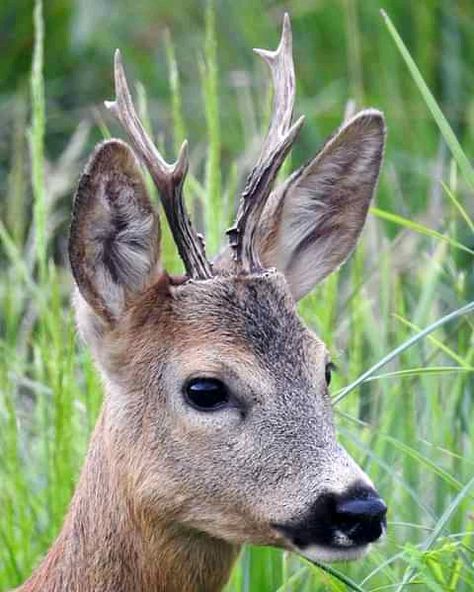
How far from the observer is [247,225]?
4754 millimetres

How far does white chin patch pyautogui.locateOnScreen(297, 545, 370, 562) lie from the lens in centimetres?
431

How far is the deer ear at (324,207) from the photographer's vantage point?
507 centimetres

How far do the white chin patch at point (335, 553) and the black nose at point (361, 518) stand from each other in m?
0.03

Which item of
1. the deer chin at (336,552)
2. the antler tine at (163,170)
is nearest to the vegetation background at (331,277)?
the deer chin at (336,552)

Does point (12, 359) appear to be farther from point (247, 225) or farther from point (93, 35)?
point (93, 35)

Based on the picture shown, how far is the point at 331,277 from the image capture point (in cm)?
570

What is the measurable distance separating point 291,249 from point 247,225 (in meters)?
0.42

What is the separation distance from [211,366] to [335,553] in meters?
0.54

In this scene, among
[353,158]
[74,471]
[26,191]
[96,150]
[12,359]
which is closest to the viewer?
[96,150]

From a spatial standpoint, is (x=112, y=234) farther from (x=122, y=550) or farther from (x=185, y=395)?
(x=122, y=550)

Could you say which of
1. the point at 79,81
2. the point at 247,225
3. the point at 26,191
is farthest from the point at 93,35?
the point at 247,225

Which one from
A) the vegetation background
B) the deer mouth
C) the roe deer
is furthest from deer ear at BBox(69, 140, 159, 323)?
the deer mouth

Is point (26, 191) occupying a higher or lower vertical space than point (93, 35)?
lower

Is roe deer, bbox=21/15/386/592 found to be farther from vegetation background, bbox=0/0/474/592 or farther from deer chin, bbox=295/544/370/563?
vegetation background, bbox=0/0/474/592
